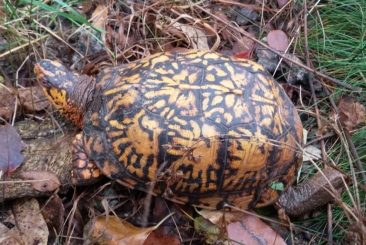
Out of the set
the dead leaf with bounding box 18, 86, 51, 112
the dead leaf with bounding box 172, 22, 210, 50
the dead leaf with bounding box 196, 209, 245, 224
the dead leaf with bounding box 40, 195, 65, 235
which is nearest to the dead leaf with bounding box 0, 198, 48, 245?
the dead leaf with bounding box 40, 195, 65, 235

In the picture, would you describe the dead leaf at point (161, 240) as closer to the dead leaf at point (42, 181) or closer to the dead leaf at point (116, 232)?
the dead leaf at point (116, 232)

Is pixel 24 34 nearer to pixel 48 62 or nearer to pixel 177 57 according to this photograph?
pixel 48 62

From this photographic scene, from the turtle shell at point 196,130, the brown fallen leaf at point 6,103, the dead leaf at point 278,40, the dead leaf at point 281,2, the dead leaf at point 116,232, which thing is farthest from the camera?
the dead leaf at point 281,2

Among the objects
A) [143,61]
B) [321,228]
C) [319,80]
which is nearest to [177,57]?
[143,61]

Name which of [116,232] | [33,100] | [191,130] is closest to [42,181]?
[116,232]

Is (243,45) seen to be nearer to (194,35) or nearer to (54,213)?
(194,35)

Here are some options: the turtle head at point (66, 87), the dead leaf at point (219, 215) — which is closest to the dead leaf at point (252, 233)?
the dead leaf at point (219, 215)
